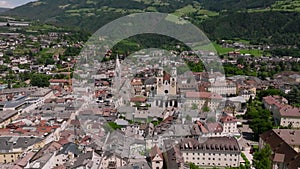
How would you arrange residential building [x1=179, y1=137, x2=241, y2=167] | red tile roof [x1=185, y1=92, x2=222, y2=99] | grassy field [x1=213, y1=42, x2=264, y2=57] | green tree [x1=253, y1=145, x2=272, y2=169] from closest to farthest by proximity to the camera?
green tree [x1=253, y1=145, x2=272, y2=169] < residential building [x1=179, y1=137, x2=241, y2=167] < red tile roof [x1=185, y1=92, x2=222, y2=99] < grassy field [x1=213, y1=42, x2=264, y2=57]

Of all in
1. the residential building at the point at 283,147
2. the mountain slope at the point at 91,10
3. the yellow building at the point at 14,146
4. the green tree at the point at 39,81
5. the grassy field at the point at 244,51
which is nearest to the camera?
the residential building at the point at 283,147

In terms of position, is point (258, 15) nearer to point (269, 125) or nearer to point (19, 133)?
point (269, 125)

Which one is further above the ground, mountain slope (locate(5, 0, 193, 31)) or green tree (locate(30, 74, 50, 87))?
mountain slope (locate(5, 0, 193, 31))

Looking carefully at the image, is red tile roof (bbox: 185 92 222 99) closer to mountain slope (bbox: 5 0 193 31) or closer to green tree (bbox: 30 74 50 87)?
green tree (bbox: 30 74 50 87)

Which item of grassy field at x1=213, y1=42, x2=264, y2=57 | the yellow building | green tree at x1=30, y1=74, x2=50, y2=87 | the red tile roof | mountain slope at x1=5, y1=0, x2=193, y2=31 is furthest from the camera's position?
mountain slope at x1=5, y1=0, x2=193, y2=31

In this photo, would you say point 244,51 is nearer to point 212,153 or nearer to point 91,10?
point 212,153

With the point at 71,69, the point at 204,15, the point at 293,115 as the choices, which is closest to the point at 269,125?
the point at 293,115

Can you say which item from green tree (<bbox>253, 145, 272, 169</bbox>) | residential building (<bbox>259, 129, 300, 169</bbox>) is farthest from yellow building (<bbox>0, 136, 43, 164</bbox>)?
residential building (<bbox>259, 129, 300, 169</bbox>)

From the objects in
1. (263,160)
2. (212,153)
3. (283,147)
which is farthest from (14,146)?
(283,147)

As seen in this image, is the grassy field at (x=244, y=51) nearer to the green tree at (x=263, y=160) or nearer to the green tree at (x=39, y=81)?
the green tree at (x=39, y=81)

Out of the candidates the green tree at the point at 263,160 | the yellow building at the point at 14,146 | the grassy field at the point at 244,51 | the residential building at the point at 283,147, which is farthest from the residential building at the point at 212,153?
the grassy field at the point at 244,51

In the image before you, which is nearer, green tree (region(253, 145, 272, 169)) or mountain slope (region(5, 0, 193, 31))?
green tree (region(253, 145, 272, 169))
